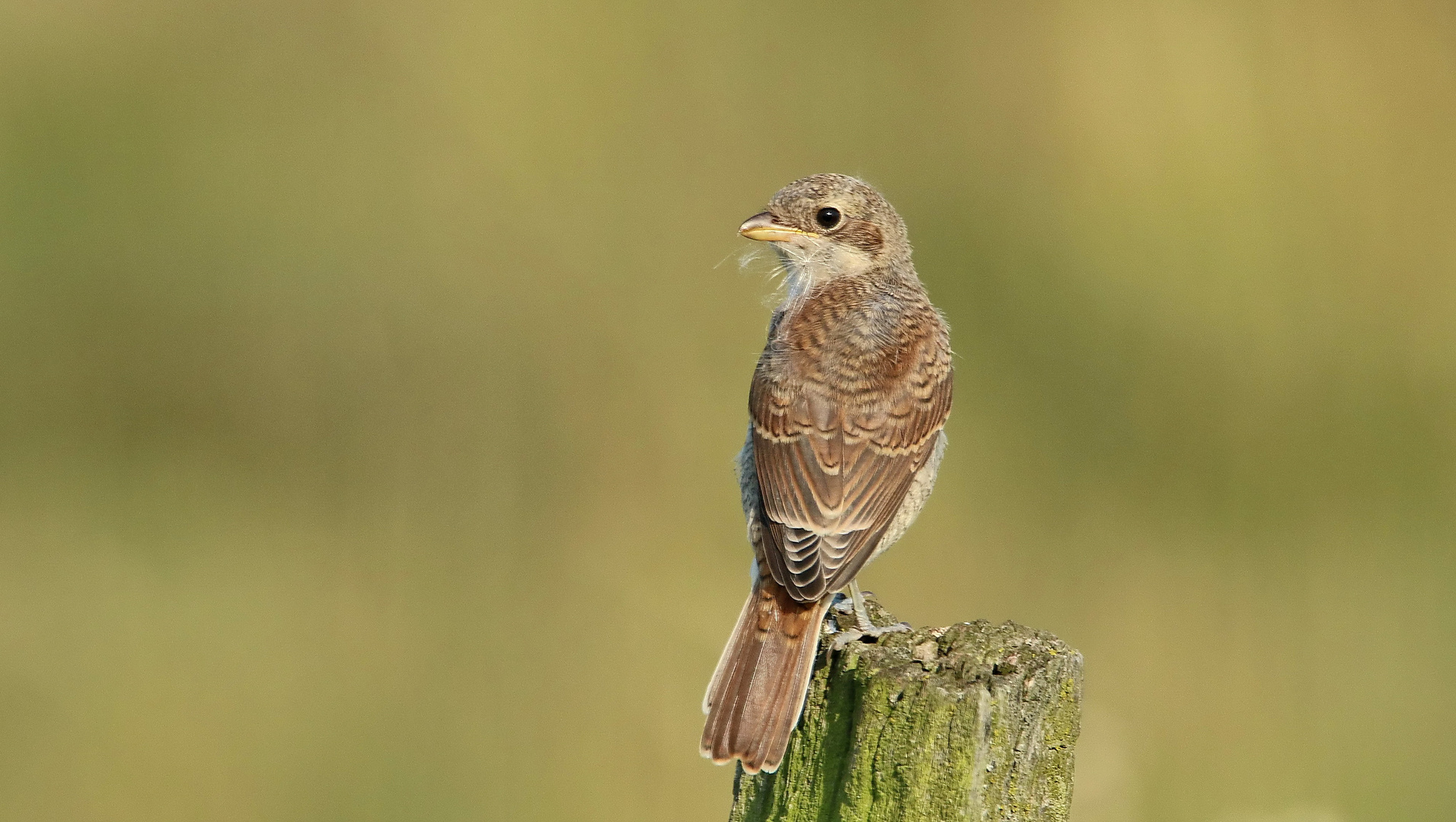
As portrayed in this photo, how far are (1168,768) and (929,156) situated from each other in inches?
130

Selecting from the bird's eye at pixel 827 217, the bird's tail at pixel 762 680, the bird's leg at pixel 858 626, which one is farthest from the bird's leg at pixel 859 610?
the bird's eye at pixel 827 217

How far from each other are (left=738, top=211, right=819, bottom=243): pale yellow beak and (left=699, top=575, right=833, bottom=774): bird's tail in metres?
1.77

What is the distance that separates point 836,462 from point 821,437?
0.10m

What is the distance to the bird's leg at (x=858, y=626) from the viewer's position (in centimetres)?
337

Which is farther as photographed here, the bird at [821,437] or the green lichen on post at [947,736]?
the bird at [821,437]

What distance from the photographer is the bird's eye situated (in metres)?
5.32

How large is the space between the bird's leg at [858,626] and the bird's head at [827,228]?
5.04 feet

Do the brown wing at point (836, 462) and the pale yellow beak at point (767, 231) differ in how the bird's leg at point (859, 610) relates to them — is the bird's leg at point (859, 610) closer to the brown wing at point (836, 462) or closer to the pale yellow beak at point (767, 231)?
the brown wing at point (836, 462)

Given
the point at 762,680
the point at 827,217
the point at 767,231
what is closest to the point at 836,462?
the point at 762,680

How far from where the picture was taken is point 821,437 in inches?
168

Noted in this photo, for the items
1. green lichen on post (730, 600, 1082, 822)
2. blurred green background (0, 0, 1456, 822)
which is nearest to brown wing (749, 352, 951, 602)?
green lichen on post (730, 600, 1082, 822)

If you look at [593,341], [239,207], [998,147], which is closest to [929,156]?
[998,147]

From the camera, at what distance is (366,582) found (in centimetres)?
566

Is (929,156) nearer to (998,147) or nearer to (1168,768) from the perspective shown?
(998,147)
